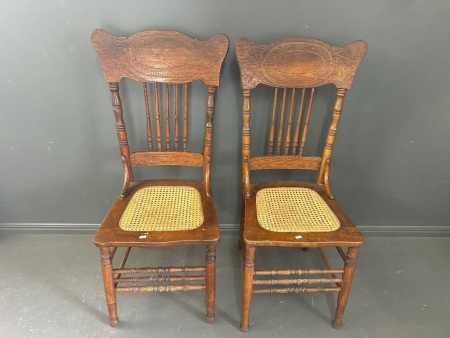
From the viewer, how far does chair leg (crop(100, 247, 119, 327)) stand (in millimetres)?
1331

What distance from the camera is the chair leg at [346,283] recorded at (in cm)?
138

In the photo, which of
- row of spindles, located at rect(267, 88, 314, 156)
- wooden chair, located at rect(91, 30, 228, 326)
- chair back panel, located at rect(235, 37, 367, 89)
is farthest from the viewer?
row of spindles, located at rect(267, 88, 314, 156)

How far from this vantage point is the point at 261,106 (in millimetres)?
1745

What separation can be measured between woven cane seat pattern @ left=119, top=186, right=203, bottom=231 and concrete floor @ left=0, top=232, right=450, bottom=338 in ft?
1.67

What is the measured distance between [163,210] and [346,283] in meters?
0.85

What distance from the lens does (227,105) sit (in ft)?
5.69

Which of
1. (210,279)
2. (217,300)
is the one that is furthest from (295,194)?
(217,300)

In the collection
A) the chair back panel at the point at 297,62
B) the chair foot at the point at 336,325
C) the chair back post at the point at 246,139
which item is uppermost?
the chair back panel at the point at 297,62

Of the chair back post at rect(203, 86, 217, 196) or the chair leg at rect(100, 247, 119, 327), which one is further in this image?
the chair back post at rect(203, 86, 217, 196)

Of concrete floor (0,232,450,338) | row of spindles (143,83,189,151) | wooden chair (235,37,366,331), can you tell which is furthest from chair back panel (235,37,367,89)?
concrete floor (0,232,450,338)

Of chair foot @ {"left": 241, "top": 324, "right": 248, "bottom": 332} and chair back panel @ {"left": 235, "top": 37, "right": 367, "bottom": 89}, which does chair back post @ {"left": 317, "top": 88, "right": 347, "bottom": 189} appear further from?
chair foot @ {"left": 241, "top": 324, "right": 248, "bottom": 332}

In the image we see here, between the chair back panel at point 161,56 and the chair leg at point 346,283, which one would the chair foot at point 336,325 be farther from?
the chair back panel at point 161,56

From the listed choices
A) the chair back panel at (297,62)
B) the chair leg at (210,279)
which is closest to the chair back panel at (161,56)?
the chair back panel at (297,62)

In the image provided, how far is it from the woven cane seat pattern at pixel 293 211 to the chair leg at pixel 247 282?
0.41ft
